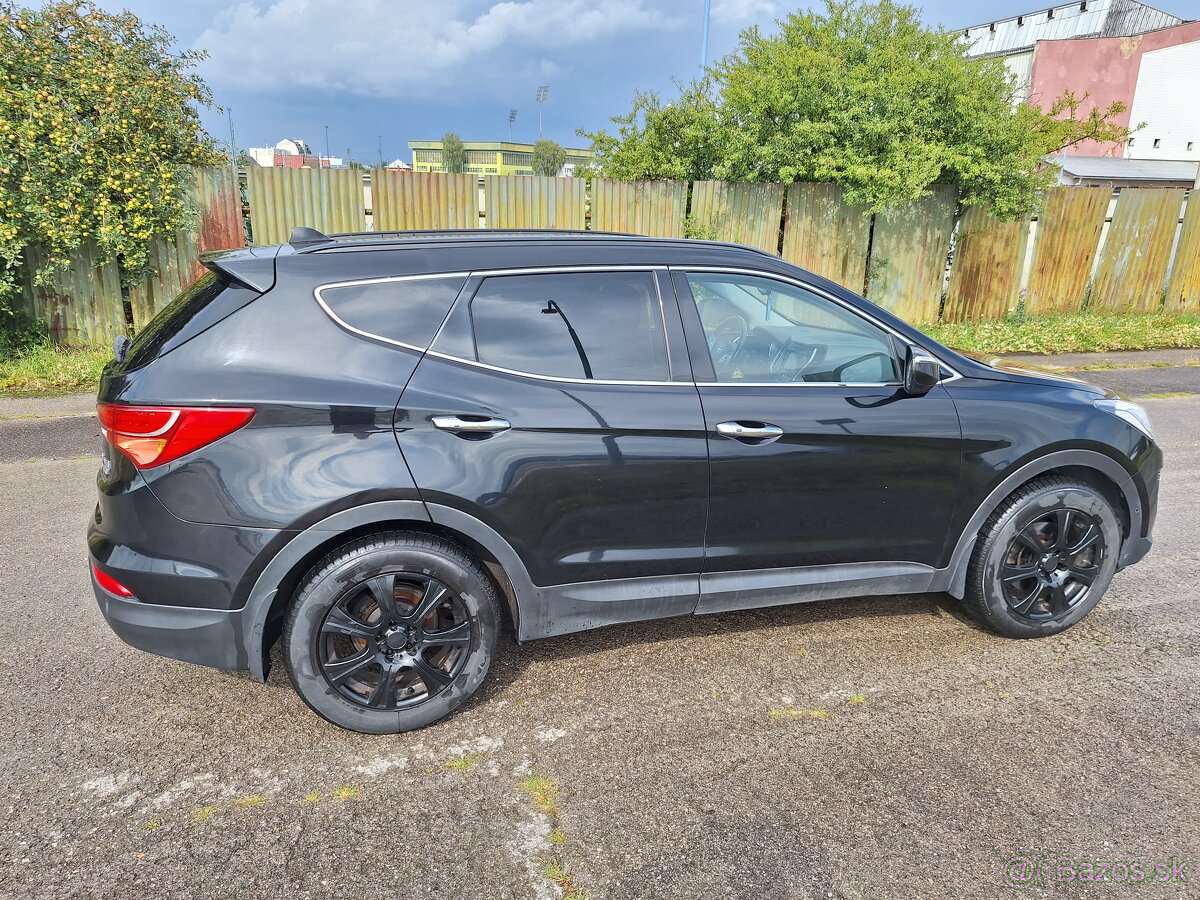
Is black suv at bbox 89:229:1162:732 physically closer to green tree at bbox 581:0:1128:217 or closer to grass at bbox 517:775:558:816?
grass at bbox 517:775:558:816

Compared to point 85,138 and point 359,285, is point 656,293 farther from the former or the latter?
point 85,138

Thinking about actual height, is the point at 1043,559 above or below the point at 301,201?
below

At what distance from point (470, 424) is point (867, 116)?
9.82m

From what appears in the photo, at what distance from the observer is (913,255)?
1230cm

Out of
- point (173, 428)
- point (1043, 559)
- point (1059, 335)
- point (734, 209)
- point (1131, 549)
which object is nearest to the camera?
point (173, 428)

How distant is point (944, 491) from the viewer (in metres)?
3.40

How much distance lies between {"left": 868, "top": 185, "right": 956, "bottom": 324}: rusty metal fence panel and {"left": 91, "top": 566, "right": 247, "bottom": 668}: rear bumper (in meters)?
11.3

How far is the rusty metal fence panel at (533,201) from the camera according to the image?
34.7ft

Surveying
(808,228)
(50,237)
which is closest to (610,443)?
(50,237)

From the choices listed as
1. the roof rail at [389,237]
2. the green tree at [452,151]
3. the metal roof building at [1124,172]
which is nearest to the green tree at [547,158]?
the green tree at [452,151]

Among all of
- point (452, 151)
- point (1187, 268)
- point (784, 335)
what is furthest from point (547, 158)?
point (784, 335)

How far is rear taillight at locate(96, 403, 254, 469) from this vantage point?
2.62 metres

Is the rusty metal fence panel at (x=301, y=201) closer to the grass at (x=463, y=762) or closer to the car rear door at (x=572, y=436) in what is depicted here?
the car rear door at (x=572, y=436)

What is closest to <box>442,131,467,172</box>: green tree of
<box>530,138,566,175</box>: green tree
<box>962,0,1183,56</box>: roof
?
<box>530,138,566,175</box>: green tree
